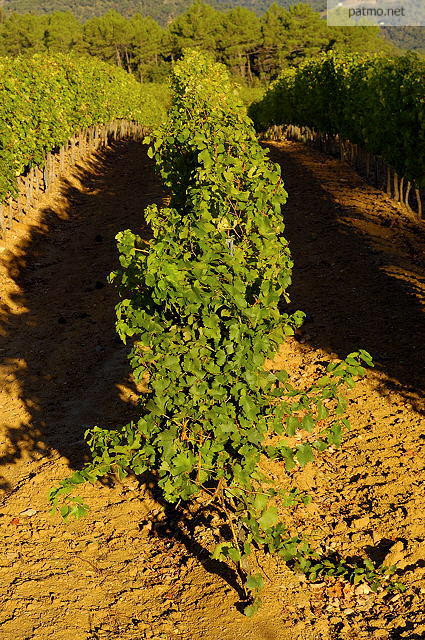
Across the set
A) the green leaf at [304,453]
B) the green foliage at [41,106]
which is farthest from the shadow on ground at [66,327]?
the green leaf at [304,453]

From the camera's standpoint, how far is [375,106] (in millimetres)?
20250

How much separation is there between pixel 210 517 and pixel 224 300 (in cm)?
290

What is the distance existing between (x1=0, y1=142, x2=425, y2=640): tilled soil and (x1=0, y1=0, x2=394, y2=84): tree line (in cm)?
9254

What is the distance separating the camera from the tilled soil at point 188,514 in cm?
561

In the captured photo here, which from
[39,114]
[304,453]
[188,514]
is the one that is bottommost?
[188,514]

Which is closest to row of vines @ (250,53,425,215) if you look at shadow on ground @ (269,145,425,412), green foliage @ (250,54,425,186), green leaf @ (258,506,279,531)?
green foliage @ (250,54,425,186)

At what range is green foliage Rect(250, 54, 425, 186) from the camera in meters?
17.3

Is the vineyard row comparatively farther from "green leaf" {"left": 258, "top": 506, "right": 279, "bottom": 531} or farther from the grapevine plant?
"green leaf" {"left": 258, "top": 506, "right": 279, "bottom": 531}

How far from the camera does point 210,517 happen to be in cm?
689

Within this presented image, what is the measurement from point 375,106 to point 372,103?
0.67m

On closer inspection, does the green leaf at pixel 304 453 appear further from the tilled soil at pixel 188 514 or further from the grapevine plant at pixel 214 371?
the tilled soil at pixel 188 514

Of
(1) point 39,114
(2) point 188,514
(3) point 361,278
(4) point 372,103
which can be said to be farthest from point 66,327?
(4) point 372,103

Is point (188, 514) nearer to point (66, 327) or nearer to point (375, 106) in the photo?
point (66, 327)

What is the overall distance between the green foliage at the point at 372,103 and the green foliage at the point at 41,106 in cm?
1050
